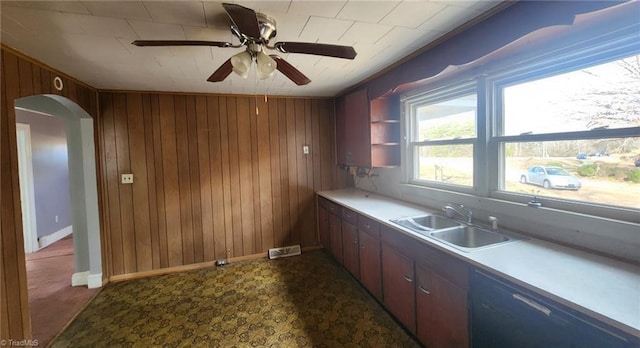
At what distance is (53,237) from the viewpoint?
4.59 metres

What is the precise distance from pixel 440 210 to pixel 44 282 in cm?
449

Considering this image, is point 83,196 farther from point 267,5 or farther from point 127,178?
point 267,5

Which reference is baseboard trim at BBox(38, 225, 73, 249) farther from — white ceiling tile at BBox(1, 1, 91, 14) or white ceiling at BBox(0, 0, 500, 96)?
white ceiling tile at BBox(1, 1, 91, 14)

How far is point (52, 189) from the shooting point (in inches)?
185

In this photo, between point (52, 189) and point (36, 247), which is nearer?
point (36, 247)

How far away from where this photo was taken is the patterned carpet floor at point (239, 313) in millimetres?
2055

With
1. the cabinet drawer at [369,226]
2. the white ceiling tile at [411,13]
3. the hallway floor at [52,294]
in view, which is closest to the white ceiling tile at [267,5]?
the white ceiling tile at [411,13]

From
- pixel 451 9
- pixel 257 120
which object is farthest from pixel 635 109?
pixel 257 120

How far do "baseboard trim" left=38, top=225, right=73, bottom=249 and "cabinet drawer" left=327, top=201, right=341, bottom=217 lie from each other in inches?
173

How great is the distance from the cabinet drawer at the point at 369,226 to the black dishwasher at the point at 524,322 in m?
0.96

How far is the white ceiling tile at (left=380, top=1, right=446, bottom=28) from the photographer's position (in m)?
1.49

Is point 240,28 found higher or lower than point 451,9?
lower

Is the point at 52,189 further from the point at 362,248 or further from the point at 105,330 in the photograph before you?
the point at 362,248

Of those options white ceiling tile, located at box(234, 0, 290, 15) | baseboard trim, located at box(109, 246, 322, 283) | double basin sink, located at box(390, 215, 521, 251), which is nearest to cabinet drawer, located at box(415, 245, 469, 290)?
double basin sink, located at box(390, 215, 521, 251)
